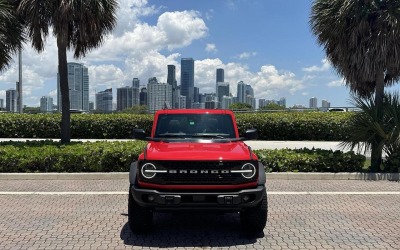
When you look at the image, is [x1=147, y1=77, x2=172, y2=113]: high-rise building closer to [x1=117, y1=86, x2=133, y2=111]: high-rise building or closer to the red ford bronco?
[x1=117, y1=86, x2=133, y2=111]: high-rise building

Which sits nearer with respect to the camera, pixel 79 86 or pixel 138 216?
pixel 138 216

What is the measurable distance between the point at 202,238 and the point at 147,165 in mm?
1282

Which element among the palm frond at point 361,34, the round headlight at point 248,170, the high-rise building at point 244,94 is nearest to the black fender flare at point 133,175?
the round headlight at point 248,170

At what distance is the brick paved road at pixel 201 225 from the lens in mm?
5398

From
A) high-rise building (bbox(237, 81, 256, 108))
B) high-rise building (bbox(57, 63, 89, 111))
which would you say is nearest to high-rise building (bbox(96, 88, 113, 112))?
high-rise building (bbox(57, 63, 89, 111))

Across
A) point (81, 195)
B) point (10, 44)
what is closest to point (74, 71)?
point (10, 44)

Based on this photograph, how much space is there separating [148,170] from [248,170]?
51.3 inches

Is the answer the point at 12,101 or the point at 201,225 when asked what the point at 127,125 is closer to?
the point at 201,225

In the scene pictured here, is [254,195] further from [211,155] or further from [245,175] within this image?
[211,155]

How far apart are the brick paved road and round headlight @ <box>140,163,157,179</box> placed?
90cm

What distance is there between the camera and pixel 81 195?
851cm

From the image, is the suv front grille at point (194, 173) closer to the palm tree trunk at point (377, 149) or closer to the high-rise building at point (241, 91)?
the palm tree trunk at point (377, 149)

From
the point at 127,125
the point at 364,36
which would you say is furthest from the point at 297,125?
the point at 364,36

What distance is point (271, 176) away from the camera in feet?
34.5
